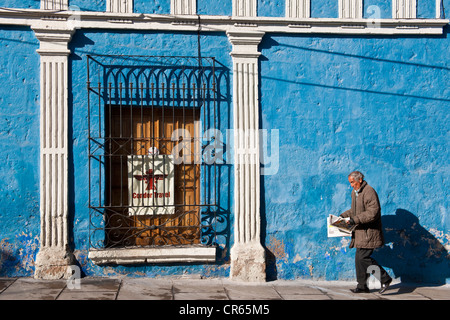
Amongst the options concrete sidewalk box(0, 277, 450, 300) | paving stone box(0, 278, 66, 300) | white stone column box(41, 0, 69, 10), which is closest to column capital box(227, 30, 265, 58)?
white stone column box(41, 0, 69, 10)

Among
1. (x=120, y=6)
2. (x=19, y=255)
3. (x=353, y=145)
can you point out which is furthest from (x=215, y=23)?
(x=19, y=255)

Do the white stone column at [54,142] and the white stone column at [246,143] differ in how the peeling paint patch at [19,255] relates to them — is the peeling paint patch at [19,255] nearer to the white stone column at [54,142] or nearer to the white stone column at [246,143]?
the white stone column at [54,142]

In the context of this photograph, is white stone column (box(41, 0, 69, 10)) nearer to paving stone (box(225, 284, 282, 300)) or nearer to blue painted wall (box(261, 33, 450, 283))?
blue painted wall (box(261, 33, 450, 283))

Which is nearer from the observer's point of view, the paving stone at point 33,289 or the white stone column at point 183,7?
the paving stone at point 33,289

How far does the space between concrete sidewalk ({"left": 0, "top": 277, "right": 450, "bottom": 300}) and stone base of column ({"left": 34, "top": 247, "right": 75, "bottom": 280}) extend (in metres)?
0.11

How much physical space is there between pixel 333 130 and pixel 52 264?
405cm

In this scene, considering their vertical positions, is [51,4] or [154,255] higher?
[51,4]

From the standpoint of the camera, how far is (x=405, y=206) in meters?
6.82

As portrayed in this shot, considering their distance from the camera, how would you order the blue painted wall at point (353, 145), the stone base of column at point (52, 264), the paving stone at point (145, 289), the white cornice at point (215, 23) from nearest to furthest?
the paving stone at point (145, 289) < the stone base of column at point (52, 264) < the white cornice at point (215, 23) < the blue painted wall at point (353, 145)

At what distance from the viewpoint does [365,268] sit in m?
6.04

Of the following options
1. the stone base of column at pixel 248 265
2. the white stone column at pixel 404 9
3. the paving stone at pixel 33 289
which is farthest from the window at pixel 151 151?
the white stone column at pixel 404 9

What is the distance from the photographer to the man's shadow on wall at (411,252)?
22.3 ft

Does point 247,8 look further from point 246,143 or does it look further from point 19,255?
point 19,255

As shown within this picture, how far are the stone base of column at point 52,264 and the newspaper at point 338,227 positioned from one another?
3301 mm
